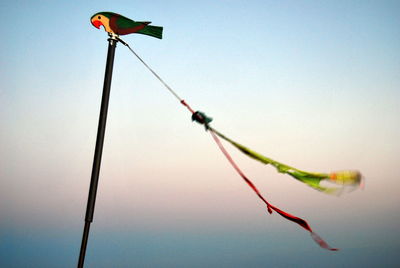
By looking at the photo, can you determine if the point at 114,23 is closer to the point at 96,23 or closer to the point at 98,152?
the point at 96,23

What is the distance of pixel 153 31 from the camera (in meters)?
3.83

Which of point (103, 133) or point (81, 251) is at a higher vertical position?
point (103, 133)

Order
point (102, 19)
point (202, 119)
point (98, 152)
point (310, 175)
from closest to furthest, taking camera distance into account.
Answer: point (310, 175), point (202, 119), point (98, 152), point (102, 19)

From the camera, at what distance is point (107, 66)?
3.37m

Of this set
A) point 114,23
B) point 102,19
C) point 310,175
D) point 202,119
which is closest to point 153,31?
point 114,23

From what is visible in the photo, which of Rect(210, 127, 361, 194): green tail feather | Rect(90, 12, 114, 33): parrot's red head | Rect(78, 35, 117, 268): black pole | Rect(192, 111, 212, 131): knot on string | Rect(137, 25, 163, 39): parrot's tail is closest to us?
Rect(210, 127, 361, 194): green tail feather

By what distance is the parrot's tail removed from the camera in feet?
12.4

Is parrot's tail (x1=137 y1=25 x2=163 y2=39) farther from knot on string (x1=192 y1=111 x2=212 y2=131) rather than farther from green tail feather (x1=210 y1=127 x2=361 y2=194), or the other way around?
green tail feather (x1=210 y1=127 x2=361 y2=194)

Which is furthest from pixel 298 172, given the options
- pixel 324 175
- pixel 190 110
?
pixel 190 110

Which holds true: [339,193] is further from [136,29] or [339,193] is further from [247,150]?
[136,29]

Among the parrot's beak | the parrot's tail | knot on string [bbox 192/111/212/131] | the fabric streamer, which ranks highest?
the parrot's tail

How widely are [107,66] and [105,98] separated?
316 mm

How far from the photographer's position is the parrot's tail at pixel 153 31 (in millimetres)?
3790

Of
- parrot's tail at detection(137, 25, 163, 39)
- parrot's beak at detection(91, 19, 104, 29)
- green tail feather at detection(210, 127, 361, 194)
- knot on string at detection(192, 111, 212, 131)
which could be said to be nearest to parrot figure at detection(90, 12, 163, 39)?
parrot's beak at detection(91, 19, 104, 29)
